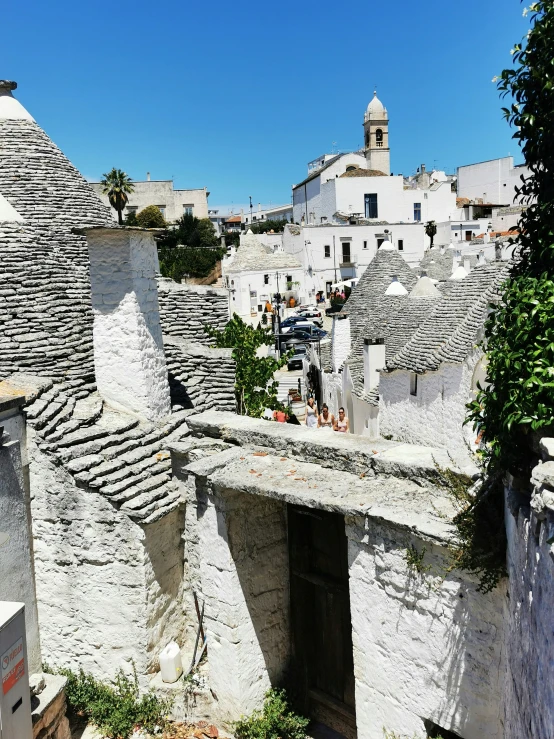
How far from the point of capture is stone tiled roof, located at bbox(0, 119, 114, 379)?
8.64 metres

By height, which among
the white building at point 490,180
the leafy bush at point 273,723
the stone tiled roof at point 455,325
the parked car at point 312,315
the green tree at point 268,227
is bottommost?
the leafy bush at point 273,723

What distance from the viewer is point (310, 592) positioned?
7.25 metres

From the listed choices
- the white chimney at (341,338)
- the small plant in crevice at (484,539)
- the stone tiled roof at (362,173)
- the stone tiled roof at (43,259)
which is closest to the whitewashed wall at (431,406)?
the white chimney at (341,338)

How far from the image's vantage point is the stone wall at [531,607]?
3145 millimetres

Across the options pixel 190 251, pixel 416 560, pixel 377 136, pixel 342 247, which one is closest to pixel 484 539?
pixel 416 560

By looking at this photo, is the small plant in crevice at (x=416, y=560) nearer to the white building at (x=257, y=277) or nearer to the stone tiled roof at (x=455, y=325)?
the stone tiled roof at (x=455, y=325)

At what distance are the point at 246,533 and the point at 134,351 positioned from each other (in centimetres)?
267

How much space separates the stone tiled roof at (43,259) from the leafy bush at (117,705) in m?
3.78

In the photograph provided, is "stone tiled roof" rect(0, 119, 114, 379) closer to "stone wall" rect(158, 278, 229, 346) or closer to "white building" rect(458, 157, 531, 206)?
"stone wall" rect(158, 278, 229, 346)

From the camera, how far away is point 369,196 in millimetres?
58000

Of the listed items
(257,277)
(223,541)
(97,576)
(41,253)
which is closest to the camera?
(223,541)

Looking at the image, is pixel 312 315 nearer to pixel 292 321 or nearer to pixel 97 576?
pixel 292 321

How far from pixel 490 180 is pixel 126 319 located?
61.1m

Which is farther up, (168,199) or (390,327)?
(168,199)
